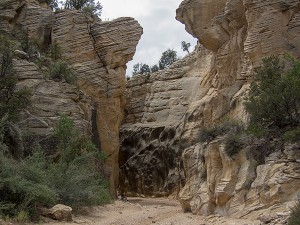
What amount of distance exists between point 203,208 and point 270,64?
17.7 feet

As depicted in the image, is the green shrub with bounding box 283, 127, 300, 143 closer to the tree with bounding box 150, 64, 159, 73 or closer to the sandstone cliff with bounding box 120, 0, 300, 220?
the sandstone cliff with bounding box 120, 0, 300, 220

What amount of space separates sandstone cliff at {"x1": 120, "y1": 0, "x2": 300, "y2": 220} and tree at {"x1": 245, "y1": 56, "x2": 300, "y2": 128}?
3.82ft

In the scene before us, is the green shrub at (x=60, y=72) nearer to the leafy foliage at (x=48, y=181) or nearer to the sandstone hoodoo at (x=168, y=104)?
the sandstone hoodoo at (x=168, y=104)

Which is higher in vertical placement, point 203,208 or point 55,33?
point 55,33

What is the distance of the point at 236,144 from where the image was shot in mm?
16656

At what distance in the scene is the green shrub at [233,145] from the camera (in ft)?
54.3

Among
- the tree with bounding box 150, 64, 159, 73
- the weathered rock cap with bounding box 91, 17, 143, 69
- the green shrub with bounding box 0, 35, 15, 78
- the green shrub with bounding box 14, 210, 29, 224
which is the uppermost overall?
the tree with bounding box 150, 64, 159, 73

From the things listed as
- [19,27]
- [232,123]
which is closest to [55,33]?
[19,27]

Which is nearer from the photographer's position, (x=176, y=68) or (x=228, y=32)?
(x=228, y=32)

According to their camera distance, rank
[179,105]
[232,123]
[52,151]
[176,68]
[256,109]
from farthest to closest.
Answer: [176,68]
[179,105]
[52,151]
[232,123]
[256,109]

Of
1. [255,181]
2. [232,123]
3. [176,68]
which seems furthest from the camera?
[176,68]

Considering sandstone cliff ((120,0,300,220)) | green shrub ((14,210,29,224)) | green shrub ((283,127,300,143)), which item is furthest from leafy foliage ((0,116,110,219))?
green shrub ((283,127,300,143))

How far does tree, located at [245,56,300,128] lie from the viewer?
15.6 metres

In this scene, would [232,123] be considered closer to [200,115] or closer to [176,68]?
[200,115]
